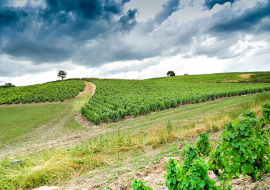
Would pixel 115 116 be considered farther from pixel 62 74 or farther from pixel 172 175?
pixel 62 74

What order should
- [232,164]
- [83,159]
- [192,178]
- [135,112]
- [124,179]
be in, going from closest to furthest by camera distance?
[192,178] → [232,164] → [124,179] → [83,159] → [135,112]

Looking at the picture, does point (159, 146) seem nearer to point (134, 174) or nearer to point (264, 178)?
point (134, 174)

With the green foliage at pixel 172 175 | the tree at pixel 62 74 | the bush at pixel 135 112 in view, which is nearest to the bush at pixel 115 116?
the bush at pixel 135 112

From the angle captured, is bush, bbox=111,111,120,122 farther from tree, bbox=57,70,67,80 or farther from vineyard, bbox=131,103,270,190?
tree, bbox=57,70,67,80

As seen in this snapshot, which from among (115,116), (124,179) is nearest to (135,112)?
(115,116)

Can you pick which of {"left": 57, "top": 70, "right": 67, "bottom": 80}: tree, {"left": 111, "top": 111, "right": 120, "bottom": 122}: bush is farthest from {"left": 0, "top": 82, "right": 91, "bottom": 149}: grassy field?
{"left": 57, "top": 70, "right": 67, "bottom": 80}: tree

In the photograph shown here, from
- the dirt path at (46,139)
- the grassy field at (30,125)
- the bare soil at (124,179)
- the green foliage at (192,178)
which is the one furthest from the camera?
the grassy field at (30,125)

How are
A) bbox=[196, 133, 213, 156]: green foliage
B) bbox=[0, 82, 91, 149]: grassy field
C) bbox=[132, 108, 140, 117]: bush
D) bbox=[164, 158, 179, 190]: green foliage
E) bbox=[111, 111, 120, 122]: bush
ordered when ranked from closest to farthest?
bbox=[164, 158, 179, 190]: green foliage
bbox=[196, 133, 213, 156]: green foliage
bbox=[0, 82, 91, 149]: grassy field
bbox=[111, 111, 120, 122]: bush
bbox=[132, 108, 140, 117]: bush

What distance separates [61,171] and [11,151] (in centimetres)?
628

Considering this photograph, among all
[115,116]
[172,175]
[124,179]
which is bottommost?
[115,116]

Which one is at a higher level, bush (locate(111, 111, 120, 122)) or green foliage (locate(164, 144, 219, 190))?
green foliage (locate(164, 144, 219, 190))

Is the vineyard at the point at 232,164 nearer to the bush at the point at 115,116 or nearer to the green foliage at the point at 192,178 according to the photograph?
the green foliage at the point at 192,178

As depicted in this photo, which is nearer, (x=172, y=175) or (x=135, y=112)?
(x=172, y=175)

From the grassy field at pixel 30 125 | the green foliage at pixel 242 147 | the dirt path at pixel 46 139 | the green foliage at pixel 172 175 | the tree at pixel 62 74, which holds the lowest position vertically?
the dirt path at pixel 46 139
